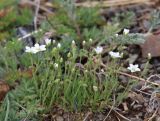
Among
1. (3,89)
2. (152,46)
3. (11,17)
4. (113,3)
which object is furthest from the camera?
(113,3)

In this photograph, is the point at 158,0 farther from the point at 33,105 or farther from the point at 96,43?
the point at 33,105

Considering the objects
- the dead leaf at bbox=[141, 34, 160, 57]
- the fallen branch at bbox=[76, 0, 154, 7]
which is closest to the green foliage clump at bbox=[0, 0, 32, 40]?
the fallen branch at bbox=[76, 0, 154, 7]

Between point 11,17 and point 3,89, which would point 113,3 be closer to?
point 11,17

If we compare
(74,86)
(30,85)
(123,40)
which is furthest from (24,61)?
(123,40)

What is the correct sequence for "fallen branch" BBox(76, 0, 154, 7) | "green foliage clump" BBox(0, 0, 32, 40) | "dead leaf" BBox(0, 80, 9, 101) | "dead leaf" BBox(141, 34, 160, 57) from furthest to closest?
"fallen branch" BBox(76, 0, 154, 7) < "green foliage clump" BBox(0, 0, 32, 40) < "dead leaf" BBox(141, 34, 160, 57) < "dead leaf" BBox(0, 80, 9, 101)

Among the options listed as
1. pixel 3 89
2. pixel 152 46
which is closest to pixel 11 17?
pixel 3 89

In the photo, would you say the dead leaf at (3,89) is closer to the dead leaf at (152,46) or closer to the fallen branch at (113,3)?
the dead leaf at (152,46)

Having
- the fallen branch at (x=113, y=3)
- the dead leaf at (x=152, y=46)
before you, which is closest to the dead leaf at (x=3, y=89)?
the dead leaf at (x=152, y=46)

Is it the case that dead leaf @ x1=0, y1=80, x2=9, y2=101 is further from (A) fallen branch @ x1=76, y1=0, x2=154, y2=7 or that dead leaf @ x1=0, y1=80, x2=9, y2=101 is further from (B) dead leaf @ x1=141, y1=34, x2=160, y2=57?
(A) fallen branch @ x1=76, y1=0, x2=154, y2=7

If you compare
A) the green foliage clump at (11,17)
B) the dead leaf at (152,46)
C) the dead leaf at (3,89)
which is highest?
the green foliage clump at (11,17)
